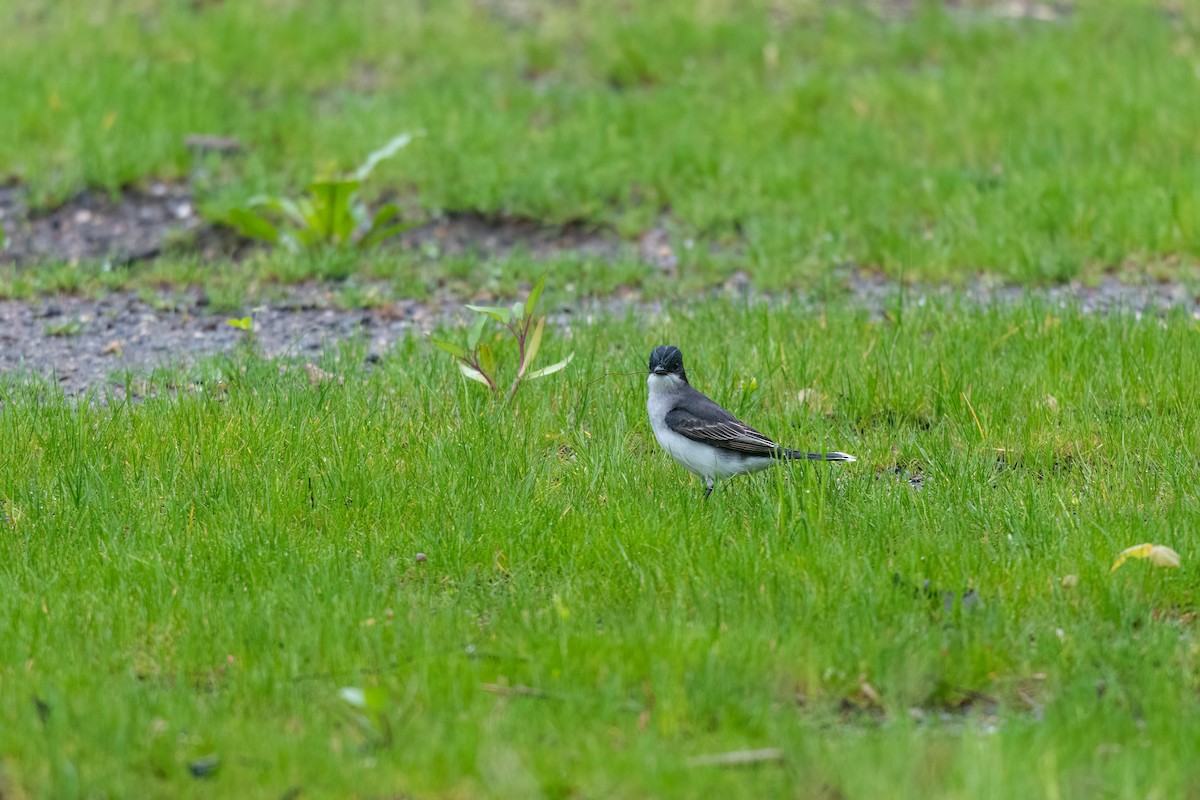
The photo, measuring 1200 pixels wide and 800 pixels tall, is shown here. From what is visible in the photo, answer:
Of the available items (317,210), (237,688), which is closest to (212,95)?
(317,210)

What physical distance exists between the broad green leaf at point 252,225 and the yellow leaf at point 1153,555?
5.97m

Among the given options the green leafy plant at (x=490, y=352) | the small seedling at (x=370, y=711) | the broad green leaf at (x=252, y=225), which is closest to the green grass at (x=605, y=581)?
the small seedling at (x=370, y=711)

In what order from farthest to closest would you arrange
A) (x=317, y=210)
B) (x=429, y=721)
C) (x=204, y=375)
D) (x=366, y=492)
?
(x=317, y=210) < (x=204, y=375) < (x=366, y=492) < (x=429, y=721)

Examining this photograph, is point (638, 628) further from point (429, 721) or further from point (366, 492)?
point (366, 492)

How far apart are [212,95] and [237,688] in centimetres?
762

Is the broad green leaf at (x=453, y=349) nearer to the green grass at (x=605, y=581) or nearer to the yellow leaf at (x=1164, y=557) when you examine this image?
the green grass at (x=605, y=581)

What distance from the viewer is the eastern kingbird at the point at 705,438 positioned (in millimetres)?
5418

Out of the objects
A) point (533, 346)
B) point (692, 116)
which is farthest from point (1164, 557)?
point (692, 116)

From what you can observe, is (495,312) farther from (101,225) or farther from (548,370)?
(101,225)

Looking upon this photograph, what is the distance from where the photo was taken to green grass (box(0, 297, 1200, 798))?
3.71 metres

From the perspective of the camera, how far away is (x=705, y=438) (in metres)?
5.41

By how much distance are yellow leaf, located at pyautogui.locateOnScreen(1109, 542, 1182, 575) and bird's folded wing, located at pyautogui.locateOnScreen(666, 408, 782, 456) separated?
1354 millimetres

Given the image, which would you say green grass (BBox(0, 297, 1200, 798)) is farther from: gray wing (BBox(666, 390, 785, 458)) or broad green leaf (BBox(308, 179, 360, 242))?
broad green leaf (BBox(308, 179, 360, 242))

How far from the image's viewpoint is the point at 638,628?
4371 millimetres
